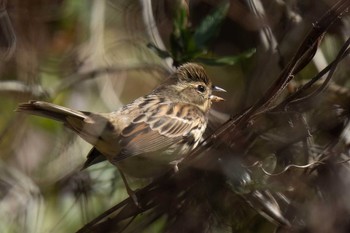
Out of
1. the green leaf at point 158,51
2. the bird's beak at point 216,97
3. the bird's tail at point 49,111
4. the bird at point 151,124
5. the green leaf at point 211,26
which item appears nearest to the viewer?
the bird's tail at point 49,111

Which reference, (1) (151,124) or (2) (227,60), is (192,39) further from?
(1) (151,124)

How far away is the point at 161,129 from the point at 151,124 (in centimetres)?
5

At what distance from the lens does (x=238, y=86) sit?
377 centimetres

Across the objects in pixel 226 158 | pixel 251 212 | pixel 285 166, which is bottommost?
pixel 251 212

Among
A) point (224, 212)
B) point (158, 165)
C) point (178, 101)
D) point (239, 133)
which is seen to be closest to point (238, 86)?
point (178, 101)

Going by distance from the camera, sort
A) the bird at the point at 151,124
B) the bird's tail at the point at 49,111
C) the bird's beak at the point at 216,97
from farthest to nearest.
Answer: the bird's beak at the point at 216,97
the bird at the point at 151,124
the bird's tail at the point at 49,111

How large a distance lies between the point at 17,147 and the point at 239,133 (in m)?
1.40

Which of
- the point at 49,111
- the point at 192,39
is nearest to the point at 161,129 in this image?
the point at 192,39

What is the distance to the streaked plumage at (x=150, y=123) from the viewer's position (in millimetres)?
3129

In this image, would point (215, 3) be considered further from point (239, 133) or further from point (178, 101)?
point (239, 133)

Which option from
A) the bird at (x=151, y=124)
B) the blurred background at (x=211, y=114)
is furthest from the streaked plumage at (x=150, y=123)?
the blurred background at (x=211, y=114)

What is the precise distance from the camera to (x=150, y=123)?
3463mm

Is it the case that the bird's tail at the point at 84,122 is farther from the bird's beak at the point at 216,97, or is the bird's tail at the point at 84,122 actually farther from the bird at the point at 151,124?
the bird's beak at the point at 216,97

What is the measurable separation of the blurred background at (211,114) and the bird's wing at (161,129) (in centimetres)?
11
